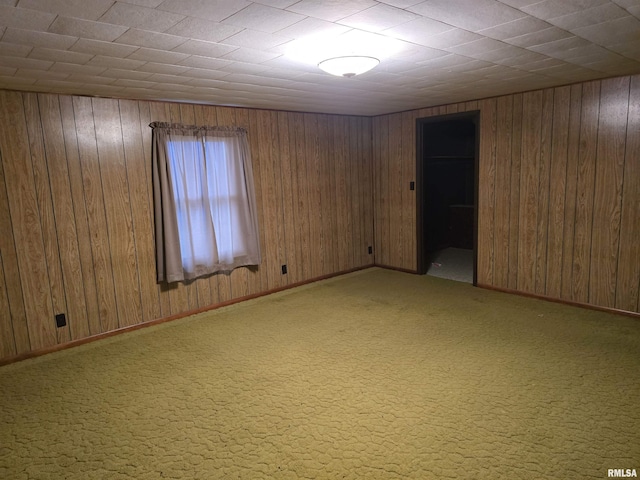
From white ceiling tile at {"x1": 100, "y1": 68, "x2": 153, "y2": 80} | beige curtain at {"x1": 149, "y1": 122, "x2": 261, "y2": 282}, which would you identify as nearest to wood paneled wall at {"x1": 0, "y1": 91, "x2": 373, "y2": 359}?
beige curtain at {"x1": 149, "y1": 122, "x2": 261, "y2": 282}

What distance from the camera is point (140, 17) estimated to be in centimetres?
190

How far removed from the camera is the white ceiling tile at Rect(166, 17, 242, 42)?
Result: 6.52ft

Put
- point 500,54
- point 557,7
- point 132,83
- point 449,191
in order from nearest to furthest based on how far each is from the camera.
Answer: point 557,7
point 500,54
point 132,83
point 449,191

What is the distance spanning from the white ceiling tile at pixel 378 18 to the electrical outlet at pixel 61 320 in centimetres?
330

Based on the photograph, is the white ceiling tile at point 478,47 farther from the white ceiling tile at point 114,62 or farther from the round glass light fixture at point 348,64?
the white ceiling tile at point 114,62

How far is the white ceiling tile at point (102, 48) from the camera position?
86.7 inches

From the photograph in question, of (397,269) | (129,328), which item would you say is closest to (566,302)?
(397,269)

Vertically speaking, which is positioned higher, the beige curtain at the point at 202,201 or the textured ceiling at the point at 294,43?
the textured ceiling at the point at 294,43

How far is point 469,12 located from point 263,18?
97 centimetres

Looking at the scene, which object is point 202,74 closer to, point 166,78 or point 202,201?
point 166,78

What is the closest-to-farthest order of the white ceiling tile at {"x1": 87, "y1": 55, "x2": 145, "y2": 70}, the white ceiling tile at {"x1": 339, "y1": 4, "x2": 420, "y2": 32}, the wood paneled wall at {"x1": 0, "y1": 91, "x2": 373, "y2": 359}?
the white ceiling tile at {"x1": 339, "y1": 4, "x2": 420, "y2": 32} < the white ceiling tile at {"x1": 87, "y1": 55, "x2": 145, "y2": 70} < the wood paneled wall at {"x1": 0, "y1": 91, "x2": 373, "y2": 359}

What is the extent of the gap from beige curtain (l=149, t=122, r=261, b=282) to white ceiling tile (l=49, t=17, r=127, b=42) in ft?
6.24

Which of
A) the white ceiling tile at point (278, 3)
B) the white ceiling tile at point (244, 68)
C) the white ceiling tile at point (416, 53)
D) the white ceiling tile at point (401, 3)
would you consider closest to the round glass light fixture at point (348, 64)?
the white ceiling tile at point (416, 53)

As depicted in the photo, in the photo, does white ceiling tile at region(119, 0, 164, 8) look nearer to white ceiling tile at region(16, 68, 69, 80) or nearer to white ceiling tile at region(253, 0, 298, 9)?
white ceiling tile at region(253, 0, 298, 9)
